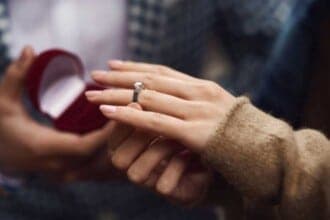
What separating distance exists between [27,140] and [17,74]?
0.10 m

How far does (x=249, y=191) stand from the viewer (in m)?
0.64

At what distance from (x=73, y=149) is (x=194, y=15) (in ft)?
0.87

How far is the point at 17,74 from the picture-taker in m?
0.91

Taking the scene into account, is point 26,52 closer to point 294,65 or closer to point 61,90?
point 61,90

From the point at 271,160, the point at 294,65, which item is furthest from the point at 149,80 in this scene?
the point at 294,65

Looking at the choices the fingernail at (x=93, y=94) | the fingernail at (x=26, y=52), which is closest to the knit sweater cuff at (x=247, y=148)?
the fingernail at (x=93, y=94)

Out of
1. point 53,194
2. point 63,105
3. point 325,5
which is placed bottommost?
point 53,194

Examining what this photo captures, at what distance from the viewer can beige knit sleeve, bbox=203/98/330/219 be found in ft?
2.02

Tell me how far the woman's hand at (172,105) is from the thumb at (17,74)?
10.1 inches

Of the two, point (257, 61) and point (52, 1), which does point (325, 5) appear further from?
point (52, 1)

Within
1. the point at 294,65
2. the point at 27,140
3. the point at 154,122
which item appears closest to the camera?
the point at 154,122

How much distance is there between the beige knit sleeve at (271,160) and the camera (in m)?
0.62

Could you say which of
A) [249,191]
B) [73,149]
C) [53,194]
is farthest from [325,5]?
[53,194]

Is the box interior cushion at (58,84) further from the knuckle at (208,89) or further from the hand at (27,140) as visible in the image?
the knuckle at (208,89)
